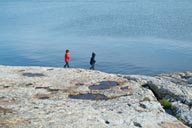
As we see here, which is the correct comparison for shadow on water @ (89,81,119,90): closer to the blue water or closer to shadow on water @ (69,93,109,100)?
shadow on water @ (69,93,109,100)

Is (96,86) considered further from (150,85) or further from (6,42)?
(6,42)

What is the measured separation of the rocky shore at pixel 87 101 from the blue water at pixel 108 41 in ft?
92.6

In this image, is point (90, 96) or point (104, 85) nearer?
point (90, 96)

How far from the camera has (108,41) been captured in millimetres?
78625

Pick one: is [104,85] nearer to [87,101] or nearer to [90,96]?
[90,96]

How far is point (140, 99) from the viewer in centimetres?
2381

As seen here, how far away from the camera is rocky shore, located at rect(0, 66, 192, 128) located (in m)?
20.0

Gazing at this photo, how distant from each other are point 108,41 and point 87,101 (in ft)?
183

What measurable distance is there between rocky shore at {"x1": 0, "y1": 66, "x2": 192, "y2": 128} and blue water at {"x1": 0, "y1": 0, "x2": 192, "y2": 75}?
1111 inches

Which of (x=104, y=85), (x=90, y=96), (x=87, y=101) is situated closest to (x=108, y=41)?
(x=104, y=85)

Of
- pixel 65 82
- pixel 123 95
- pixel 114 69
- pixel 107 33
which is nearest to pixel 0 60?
pixel 114 69

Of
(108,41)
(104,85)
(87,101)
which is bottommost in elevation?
(87,101)

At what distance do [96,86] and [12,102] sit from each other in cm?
660

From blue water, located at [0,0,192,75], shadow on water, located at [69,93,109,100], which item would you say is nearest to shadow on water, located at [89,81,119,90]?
shadow on water, located at [69,93,109,100]
